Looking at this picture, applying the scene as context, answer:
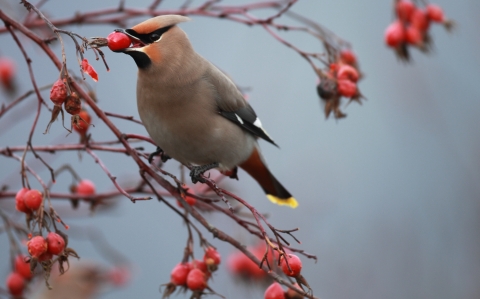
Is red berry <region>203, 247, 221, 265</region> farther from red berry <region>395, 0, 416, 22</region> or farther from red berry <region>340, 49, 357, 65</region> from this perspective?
red berry <region>395, 0, 416, 22</region>

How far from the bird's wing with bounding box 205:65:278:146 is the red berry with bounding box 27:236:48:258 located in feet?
3.93

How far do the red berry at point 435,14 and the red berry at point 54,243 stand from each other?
2094mm

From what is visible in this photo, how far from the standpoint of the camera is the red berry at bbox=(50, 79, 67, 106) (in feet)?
5.33

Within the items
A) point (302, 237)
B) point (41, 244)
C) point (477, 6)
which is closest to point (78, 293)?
point (41, 244)

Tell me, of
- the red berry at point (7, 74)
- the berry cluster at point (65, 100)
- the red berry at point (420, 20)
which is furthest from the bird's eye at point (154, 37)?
the red berry at point (420, 20)

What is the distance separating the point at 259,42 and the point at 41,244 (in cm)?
431

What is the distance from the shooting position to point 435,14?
3.09m

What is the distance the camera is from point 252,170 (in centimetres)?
313

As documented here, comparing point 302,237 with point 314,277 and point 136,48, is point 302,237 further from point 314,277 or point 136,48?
point 136,48

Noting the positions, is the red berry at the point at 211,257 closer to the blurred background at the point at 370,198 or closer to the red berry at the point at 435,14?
the blurred background at the point at 370,198

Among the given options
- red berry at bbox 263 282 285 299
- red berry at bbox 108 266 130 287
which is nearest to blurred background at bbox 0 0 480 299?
red berry at bbox 108 266 130 287

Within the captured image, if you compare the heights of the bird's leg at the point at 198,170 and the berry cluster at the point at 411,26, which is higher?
the berry cluster at the point at 411,26

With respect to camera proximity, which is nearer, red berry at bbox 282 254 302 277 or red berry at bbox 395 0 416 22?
red berry at bbox 282 254 302 277

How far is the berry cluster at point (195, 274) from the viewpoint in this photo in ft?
6.75
